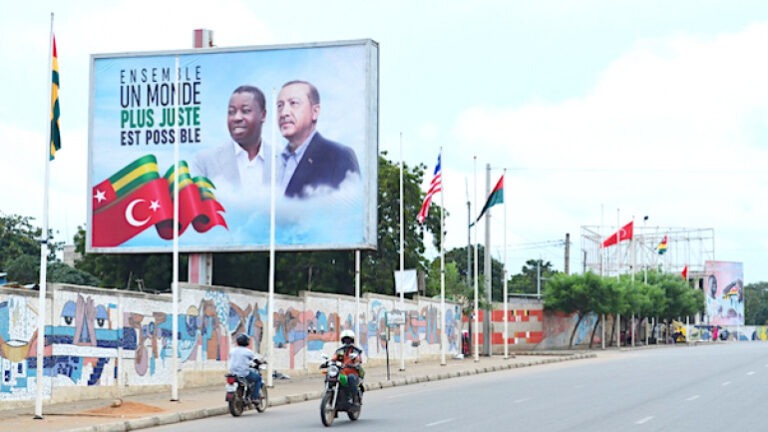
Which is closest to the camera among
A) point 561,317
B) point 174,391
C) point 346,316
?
point 174,391

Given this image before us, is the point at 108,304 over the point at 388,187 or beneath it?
beneath

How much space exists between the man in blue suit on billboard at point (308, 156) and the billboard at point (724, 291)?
4196 inches

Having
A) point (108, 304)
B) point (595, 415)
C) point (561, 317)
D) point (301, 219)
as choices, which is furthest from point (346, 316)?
point (561, 317)

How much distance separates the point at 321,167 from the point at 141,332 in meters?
8.80

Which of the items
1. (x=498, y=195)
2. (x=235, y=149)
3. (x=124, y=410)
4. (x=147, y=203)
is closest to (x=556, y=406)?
(x=124, y=410)

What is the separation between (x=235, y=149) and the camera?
3697cm

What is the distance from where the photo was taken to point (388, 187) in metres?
63.5

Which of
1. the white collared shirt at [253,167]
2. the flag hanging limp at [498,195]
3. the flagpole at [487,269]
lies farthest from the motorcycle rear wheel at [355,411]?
the flagpole at [487,269]

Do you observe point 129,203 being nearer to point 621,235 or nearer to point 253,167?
point 253,167

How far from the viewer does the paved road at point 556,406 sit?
20.5 metres

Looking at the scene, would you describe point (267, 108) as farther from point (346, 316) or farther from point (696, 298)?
point (696, 298)

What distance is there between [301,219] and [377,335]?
12.7 m

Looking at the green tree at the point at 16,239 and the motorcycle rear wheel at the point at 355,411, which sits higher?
the green tree at the point at 16,239

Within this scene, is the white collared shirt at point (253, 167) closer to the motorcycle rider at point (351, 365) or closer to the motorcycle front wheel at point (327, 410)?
the motorcycle rider at point (351, 365)
